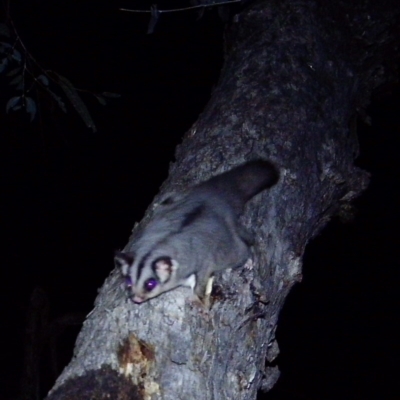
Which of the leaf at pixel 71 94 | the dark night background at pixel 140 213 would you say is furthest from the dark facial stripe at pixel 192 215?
the dark night background at pixel 140 213

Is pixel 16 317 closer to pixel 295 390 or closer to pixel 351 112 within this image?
pixel 295 390

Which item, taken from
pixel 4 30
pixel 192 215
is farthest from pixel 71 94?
pixel 192 215

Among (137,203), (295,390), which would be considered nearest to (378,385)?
(295,390)

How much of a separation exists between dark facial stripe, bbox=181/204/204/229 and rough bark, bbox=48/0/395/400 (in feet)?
0.53

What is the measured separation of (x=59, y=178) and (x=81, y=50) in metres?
1.48

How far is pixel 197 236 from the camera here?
3.44 metres

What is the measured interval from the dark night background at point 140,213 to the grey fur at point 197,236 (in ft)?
12.0

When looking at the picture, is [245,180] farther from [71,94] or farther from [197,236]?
[71,94]

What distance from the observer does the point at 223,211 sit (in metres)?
3.52

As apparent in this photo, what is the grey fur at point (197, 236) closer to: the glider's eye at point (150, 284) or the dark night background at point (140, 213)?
the glider's eye at point (150, 284)

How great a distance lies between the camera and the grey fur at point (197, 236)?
10.0 ft

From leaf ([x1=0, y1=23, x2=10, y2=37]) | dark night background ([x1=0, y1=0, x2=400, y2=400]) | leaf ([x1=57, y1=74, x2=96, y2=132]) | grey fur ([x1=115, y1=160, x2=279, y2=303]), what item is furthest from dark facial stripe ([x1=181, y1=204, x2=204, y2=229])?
dark night background ([x1=0, y1=0, x2=400, y2=400])

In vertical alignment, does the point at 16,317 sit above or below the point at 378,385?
above

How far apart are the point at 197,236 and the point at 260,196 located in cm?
39
